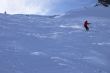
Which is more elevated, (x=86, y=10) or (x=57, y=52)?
(x=86, y=10)

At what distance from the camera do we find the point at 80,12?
144 feet

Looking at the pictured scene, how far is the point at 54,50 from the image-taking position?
2006 cm

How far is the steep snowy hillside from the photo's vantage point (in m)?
16.4

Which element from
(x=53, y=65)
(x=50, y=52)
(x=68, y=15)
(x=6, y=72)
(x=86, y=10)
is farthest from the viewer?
(x=86, y=10)

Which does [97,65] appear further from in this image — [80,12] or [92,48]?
[80,12]

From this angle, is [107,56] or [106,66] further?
[107,56]

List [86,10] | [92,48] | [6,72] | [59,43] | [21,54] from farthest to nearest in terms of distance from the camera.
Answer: [86,10] < [59,43] < [92,48] < [21,54] < [6,72]

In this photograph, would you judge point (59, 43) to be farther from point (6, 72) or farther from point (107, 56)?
point (6, 72)

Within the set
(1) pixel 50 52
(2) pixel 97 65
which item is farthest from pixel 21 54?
(2) pixel 97 65

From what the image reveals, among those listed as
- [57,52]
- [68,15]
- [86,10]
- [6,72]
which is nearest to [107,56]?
[57,52]

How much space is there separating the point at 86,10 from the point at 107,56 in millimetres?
26426

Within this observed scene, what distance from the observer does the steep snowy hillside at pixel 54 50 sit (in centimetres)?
1642

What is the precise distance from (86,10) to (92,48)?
978 inches

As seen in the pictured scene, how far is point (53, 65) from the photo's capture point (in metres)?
16.7
